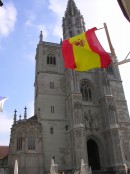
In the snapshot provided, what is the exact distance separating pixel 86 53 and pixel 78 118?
21.8 m

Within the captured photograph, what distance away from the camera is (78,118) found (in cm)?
3117

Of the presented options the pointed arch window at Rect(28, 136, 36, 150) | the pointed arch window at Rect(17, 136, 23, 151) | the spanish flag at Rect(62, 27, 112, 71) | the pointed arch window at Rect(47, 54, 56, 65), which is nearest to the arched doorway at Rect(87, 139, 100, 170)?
the pointed arch window at Rect(28, 136, 36, 150)

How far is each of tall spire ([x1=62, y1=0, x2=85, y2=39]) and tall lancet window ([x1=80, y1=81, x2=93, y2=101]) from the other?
1307 cm

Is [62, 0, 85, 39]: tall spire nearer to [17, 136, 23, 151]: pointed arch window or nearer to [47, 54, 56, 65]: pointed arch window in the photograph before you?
[47, 54, 56, 65]: pointed arch window

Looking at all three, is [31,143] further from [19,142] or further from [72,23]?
[72,23]

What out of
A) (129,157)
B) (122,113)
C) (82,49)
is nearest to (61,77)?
(122,113)

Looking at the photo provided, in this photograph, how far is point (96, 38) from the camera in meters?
10.1

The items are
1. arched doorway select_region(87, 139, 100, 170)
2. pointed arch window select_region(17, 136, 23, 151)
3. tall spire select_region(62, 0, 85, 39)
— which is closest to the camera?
pointed arch window select_region(17, 136, 23, 151)

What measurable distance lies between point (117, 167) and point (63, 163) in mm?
7496

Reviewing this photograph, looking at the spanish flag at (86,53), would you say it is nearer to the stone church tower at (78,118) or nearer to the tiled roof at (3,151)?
the stone church tower at (78,118)

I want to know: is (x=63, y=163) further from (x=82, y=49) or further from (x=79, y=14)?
(x=79, y=14)

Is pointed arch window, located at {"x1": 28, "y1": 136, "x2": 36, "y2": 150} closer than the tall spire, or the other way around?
pointed arch window, located at {"x1": 28, "y1": 136, "x2": 36, "y2": 150}

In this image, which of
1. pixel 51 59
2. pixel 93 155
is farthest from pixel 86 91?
pixel 93 155

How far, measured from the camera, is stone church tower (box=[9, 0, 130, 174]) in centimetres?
3038
